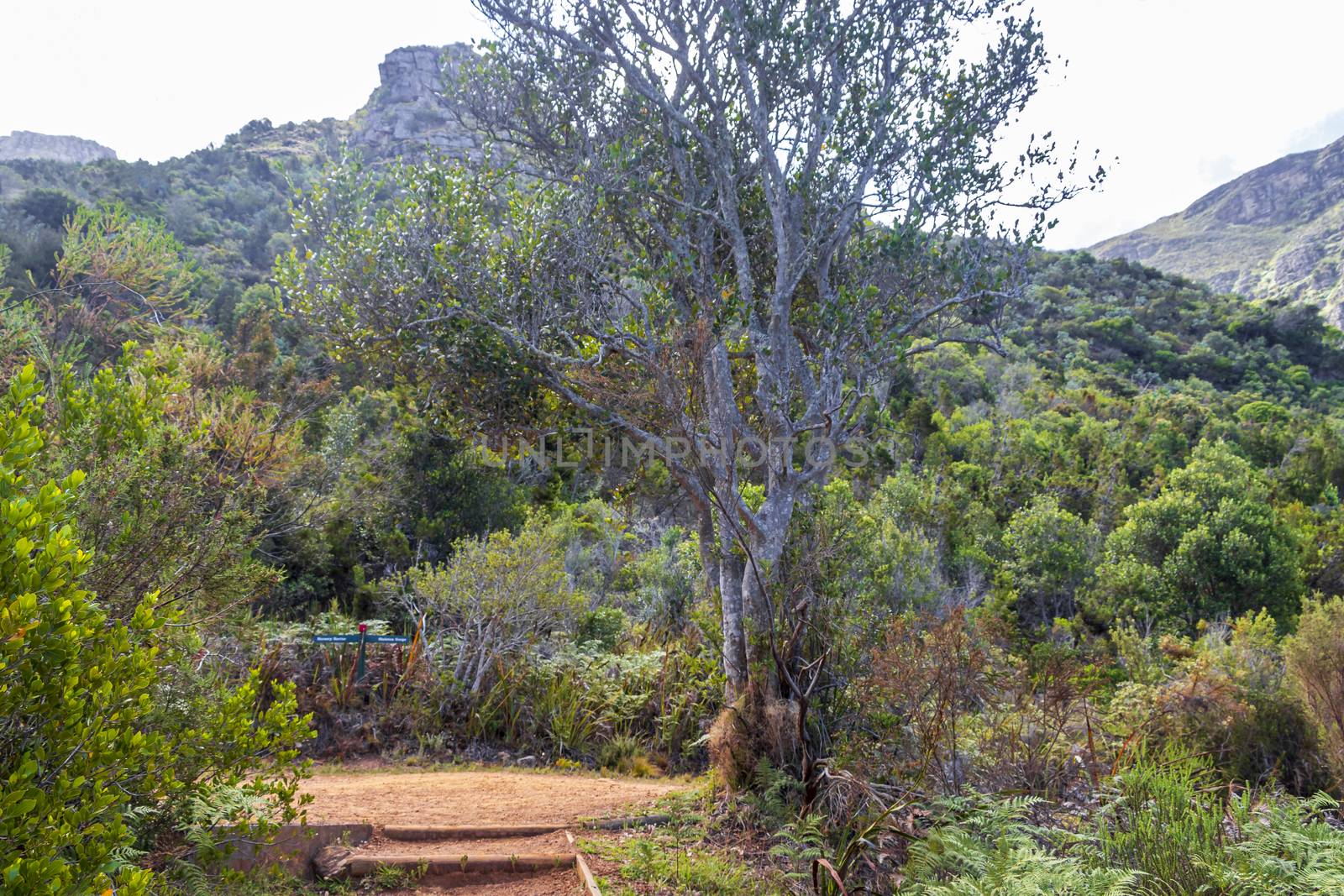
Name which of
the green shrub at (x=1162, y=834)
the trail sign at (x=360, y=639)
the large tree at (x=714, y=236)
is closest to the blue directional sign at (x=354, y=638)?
the trail sign at (x=360, y=639)

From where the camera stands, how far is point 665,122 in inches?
284

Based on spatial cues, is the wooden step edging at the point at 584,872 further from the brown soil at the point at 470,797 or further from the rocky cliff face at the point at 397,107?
the rocky cliff face at the point at 397,107

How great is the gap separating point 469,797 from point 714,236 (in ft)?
19.0

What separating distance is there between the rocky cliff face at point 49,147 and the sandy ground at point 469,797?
9062cm

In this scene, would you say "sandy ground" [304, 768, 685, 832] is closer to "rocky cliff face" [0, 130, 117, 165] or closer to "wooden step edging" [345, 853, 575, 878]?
"wooden step edging" [345, 853, 575, 878]

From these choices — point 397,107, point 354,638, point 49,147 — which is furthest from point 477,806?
point 49,147

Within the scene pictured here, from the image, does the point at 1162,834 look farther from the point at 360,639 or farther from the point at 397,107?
the point at 397,107

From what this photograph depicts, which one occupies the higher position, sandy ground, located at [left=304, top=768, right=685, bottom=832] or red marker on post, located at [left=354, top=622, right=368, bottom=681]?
red marker on post, located at [left=354, top=622, right=368, bottom=681]

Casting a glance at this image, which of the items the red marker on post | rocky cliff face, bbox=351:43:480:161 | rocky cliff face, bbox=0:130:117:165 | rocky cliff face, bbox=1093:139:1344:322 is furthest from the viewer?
rocky cliff face, bbox=1093:139:1344:322

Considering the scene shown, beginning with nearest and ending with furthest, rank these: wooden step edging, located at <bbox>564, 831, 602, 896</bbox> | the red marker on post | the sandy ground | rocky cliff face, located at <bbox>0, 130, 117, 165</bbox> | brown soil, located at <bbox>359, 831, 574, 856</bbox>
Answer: wooden step edging, located at <bbox>564, 831, 602, 896</bbox>
brown soil, located at <bbox>359, 831, 574, 856</bbox>
the sandy ground
the red marker on post
rocky cliff face, located at <bbox>0, 130, 117, 165</bbox>

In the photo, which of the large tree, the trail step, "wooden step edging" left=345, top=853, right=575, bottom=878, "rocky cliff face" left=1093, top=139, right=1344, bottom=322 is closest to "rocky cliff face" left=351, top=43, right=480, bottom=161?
the large tree

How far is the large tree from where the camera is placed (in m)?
6.35

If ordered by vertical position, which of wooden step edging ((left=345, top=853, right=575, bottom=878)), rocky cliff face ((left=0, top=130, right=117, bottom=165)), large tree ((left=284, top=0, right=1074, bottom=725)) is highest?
rocky cliff face ((left=0, top=130, right=117, bottom=165))

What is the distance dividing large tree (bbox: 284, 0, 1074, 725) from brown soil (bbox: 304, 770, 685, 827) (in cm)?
159
